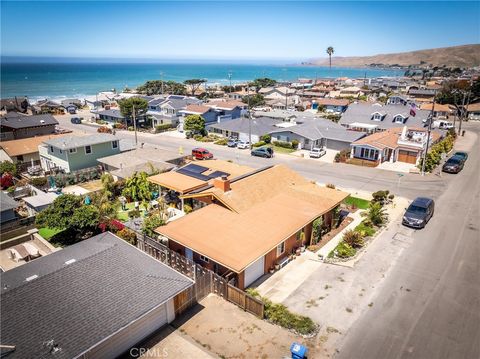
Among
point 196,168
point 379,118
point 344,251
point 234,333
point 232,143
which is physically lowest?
point 234,333

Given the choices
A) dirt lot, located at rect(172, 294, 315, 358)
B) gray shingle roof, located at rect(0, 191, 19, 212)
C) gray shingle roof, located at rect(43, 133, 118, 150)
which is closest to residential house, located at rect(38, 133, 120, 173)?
gray shingle roof, located at rect(43, 133, 118, 150)

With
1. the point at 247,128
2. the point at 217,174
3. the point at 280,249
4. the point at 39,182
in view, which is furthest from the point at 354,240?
the point at 247,128

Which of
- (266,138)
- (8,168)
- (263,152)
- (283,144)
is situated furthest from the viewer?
(266,138)

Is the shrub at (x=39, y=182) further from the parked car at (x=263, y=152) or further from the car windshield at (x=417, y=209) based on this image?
the car windshield at (x=417, y=209)

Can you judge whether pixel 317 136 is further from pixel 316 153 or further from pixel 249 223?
pixel 249 223

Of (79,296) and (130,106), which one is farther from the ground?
(130,106)

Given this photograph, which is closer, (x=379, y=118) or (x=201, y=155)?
(x=201, y=155)

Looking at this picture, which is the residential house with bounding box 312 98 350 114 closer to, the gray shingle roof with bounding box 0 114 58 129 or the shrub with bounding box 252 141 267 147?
the shrub with bounding box 252 141 267 147

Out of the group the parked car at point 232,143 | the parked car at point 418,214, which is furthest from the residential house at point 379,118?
the parked car at point 418,214
